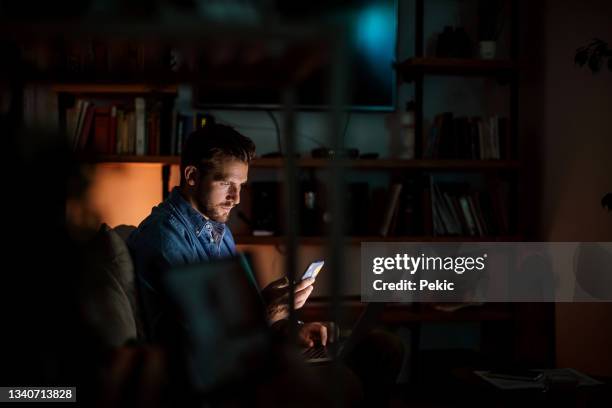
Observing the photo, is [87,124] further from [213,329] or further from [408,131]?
[213,329]

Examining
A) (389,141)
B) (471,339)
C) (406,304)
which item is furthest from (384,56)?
(471,339)

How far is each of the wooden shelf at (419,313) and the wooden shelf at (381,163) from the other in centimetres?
68

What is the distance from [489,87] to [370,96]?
0.73 metres

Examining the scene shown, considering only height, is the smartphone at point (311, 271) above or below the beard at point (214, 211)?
below

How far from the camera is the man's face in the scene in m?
2.12

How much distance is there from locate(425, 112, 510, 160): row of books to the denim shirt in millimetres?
1694

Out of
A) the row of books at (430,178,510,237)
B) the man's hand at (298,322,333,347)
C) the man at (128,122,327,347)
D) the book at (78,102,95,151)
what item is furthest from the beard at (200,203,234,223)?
the row of books at (430,178,510,237)

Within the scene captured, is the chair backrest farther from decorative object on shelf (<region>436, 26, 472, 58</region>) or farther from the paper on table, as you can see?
decorative object on shelf (<region>436, 26, 472, 58</region>)

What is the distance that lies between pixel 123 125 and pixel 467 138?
1725 millimetres

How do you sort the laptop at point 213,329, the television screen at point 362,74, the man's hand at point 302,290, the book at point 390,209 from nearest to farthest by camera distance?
the laptop at point 213,329 → the man's hand at point 302,290 → the book at point 390,209 → the television screen at point 362,74

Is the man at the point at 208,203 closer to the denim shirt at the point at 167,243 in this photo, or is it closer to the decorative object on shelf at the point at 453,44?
the denim shirt at the point at 167,243

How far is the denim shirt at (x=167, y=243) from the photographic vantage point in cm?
168

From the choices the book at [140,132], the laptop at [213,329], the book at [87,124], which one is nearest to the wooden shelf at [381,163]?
the book at [140,132]

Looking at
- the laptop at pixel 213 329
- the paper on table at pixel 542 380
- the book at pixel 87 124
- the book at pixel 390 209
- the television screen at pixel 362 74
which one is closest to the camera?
the laptop at pixel 213 329
